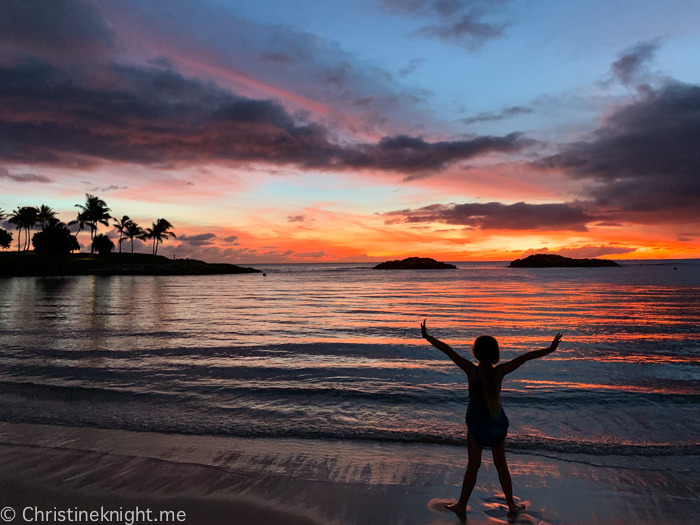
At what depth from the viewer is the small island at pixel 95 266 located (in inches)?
3457

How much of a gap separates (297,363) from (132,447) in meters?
7.11

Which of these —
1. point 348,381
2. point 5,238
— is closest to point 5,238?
point 5,238

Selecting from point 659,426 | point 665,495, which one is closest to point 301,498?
point 665,495

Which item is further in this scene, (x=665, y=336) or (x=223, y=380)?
(x=665, y=336)

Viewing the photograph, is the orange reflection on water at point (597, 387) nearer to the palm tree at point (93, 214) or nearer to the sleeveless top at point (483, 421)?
the sleeveless top at point (483, 421)

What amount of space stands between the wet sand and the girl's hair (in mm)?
1489

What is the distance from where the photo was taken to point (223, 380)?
11.6 metres

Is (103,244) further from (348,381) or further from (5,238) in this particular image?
(348,381)

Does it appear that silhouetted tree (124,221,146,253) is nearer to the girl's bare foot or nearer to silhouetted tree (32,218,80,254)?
silhouetted tree (32,218,80,254)

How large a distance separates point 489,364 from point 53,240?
429 feet

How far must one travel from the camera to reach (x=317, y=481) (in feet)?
19.0

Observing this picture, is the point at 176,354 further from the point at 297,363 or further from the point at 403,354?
the point at 403,354

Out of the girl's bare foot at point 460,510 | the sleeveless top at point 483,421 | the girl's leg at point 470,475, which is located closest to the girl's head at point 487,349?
the sleeveless top at point 483,421

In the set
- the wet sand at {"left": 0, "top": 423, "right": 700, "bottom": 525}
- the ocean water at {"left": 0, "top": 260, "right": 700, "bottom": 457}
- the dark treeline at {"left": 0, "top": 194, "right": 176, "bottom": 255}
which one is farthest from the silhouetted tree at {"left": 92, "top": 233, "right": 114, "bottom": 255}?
the wet sand at {"left": 0, "top": 423, "right": 700, "bottom": 525}
